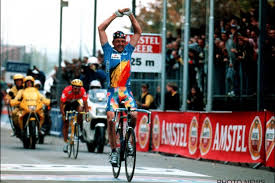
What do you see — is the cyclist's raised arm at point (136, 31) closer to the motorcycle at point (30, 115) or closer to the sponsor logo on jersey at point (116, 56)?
the sponsor logo on jersey at point (116, 56)

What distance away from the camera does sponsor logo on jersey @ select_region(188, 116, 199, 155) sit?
1891 centimetres

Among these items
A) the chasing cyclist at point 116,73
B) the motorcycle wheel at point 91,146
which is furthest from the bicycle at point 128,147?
the motorcycle wheel at point 91,146

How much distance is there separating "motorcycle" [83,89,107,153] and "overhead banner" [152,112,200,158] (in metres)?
1.58

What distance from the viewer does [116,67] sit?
1232cm

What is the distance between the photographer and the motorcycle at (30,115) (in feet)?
69.1

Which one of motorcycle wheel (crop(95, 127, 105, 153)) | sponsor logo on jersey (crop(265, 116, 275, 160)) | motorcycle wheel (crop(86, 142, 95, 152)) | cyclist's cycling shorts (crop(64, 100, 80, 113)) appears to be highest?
cyclist's cycling shorts (crop(64, 100, 80, 113))

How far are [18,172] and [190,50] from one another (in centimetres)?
1007

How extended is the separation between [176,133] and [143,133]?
7.99 feet

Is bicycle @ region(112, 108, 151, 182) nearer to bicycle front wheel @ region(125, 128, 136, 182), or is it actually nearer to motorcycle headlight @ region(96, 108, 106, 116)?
bicycle front wheel @ region(125, 128, 136, 182)

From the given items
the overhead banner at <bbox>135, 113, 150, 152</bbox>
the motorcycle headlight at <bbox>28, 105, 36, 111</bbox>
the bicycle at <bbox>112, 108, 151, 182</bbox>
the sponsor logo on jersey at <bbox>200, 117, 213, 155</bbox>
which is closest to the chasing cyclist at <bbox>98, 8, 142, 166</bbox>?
the bicycle at <bbox>112, 108, 151, 182</bbox>

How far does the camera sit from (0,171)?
13.7 meters

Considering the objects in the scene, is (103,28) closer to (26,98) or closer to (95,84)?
(95,84)

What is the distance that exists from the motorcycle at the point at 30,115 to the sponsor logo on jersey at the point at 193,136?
4211mm

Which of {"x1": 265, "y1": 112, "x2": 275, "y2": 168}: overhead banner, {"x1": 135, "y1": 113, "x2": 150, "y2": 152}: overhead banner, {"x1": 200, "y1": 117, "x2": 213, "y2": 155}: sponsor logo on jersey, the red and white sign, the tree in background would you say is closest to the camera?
{"x1": 265, "y1": 112, "x2": 275, "y2": 168}: overhead banner
